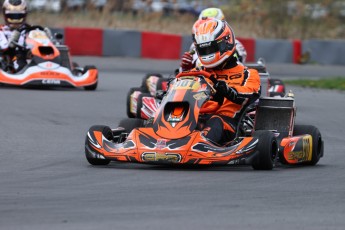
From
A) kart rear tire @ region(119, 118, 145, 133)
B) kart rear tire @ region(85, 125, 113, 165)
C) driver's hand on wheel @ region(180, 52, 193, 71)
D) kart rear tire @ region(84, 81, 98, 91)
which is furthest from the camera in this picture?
kart rear tire @ region(84, 81, 98, 91)

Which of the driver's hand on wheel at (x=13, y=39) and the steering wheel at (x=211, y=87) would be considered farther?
the driver's hand on wheel at (x=13, y=39)

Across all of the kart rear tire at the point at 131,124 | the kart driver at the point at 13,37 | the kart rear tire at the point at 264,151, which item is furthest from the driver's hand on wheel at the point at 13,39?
the kart rear tire at the point at 264,151

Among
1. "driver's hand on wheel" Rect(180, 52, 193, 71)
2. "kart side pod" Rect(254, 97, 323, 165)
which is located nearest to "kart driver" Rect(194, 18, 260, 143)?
"kart side pod" Rect(254, 97, 323, 165)

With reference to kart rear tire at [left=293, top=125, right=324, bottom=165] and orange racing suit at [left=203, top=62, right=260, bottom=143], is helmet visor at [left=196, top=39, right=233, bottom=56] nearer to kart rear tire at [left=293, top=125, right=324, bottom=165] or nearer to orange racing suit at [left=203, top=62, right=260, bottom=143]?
orange racing suit at [left=203, top=62, right=260, bottom=143]

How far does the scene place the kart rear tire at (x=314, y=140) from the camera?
30.1ft

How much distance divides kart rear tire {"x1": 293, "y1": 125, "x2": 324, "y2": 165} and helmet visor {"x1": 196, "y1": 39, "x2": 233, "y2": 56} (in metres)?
0.92

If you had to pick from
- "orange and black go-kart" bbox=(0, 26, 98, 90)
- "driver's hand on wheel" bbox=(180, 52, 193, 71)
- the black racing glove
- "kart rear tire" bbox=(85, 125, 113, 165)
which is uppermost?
the black racing glove

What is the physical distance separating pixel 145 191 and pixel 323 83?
12130 mm

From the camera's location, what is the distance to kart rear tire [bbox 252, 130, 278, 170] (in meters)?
8.36

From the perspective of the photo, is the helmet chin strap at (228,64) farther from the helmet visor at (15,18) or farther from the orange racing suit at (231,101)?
the helmet visor at (15,18)

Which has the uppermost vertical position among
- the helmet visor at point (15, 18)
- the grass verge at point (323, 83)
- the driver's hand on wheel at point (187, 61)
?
the driver's hand on wheel at point (187, 61)

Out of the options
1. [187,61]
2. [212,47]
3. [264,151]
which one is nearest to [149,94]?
[187,61]

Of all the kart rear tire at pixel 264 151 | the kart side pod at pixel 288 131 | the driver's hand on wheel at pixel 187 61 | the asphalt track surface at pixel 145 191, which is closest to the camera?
the asphalt track surface at pixel 145 191

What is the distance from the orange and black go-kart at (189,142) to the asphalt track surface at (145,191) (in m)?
0.11
